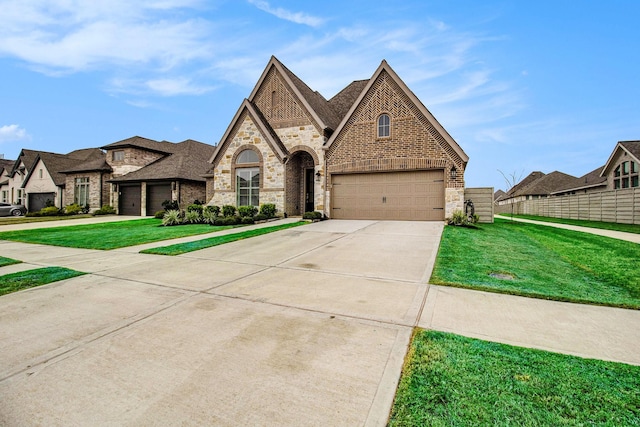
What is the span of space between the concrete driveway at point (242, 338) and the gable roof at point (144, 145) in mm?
26231

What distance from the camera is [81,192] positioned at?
2884cm

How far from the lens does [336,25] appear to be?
13.0 m

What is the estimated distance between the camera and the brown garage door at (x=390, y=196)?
14836mm

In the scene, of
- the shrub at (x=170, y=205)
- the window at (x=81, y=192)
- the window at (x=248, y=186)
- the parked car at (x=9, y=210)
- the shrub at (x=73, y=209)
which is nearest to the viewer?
the window at (x=248, y=186)

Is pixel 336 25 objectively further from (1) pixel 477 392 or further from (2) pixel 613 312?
(1) pixel 477 392

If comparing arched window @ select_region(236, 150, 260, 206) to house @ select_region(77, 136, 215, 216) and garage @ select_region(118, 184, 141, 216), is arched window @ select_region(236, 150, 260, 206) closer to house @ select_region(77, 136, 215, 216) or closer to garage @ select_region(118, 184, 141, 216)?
house @ select_region(77, 136, 215, 216)

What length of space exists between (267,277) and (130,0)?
9.18 metres

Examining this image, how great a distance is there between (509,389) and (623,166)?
125 feet

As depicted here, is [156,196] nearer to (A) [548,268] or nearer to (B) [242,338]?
(B) [242,338]

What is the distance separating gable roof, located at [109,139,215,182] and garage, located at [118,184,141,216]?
35.0 inches

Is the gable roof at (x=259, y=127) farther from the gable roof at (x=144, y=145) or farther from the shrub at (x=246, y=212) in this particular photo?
the gable roof at (x=144, y=145)

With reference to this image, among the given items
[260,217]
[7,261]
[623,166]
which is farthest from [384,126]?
[623,166]

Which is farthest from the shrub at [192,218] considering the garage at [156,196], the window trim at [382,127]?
the window trim at [382,127]

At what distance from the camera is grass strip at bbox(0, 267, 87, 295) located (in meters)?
5.11
